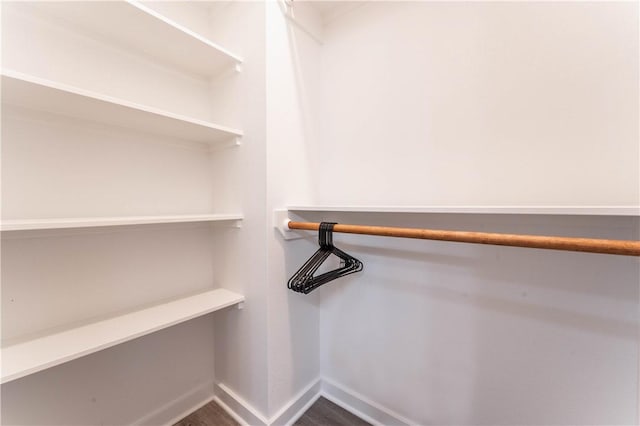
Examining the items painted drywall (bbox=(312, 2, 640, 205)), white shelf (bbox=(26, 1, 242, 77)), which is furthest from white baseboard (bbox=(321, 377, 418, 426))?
white shelf (bbox=(26, 1, 242, 77))

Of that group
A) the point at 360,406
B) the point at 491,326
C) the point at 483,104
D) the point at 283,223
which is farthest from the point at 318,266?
the point at 483,104

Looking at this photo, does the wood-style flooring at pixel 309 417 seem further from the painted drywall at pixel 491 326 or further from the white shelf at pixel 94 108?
the white shelf at pixel 94 108

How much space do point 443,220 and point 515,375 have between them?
67 cm

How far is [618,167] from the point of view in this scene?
2.56ft

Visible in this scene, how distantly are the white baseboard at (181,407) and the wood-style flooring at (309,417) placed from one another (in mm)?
29

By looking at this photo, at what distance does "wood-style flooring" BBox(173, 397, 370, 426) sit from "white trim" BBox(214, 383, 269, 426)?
25 mm

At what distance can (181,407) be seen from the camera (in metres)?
1.30

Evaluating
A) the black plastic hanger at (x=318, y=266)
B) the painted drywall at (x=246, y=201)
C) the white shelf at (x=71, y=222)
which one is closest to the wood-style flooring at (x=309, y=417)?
the painted drywall at (x=246, y=201)

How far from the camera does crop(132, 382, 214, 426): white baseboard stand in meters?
1.20

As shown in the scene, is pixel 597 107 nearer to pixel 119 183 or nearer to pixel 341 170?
pixel 341 170

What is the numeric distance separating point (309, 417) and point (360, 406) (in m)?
0.29

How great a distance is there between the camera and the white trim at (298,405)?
1214 mm

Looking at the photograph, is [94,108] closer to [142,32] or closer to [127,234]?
[142,32]

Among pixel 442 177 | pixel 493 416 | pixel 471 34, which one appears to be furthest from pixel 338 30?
pixel 493 416
